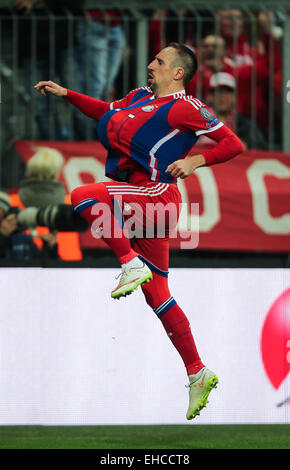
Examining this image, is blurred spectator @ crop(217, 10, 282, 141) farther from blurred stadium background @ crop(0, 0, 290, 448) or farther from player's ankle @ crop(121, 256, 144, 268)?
player's ankle @ crop(121, 256, 144, 268)

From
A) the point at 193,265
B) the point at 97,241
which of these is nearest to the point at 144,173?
the point at 193,265

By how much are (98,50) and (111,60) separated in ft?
0.61

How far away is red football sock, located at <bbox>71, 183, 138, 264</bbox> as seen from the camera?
7.65m

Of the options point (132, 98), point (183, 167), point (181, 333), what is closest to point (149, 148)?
point (183, 167)

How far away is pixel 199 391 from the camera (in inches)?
320

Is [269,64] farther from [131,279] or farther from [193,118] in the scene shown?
[131,279]

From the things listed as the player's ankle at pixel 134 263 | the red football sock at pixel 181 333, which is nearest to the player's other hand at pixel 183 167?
the player's ankle at pixel 134 263

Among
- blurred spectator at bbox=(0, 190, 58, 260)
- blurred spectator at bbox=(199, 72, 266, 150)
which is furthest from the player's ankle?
blurred spectator at bbox=(199, 72, 266, 150)

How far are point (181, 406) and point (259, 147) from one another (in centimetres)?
403

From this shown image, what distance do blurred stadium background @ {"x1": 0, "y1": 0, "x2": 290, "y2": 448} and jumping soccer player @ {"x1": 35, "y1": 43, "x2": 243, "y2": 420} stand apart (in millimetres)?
2207

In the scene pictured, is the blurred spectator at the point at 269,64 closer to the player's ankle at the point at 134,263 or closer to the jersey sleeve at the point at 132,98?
the jersey sleeve at the point at 132,98

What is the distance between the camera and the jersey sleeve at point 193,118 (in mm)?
7609

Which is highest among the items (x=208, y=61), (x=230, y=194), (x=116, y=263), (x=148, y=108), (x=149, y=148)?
(x=208, y=61)

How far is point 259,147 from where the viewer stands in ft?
43.1
